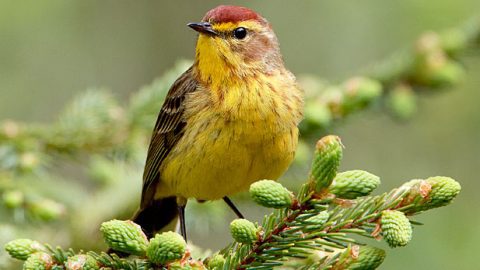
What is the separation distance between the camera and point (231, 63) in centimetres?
423

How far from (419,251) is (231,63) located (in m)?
2.04

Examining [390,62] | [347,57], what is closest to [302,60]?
[347,57]

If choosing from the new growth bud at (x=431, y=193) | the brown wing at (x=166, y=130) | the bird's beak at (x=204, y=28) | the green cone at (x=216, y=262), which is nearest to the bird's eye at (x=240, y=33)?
the bird's beak at (x=204, y=28)

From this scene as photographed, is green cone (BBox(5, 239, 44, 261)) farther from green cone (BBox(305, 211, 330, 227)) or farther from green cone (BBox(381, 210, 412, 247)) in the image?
green cone (BBox(381, 210, 412, 247))

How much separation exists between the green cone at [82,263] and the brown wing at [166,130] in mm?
1680

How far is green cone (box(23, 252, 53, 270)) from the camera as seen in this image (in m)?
2.60

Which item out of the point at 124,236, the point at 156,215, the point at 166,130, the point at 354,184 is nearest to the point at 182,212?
the point at 156,215

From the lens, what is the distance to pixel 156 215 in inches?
185

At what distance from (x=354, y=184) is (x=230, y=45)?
1967 mm

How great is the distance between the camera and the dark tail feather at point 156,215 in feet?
15.0

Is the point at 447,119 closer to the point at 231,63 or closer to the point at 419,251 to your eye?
the point at 419,251

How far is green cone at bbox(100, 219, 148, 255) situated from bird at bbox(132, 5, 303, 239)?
1.37 m

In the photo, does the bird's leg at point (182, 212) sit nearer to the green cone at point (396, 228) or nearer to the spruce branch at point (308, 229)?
the spruce branch at point (308, 229)

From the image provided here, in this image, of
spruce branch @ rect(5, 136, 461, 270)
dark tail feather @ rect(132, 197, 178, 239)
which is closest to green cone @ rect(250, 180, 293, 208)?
spruce branch @ rect(5, 136, 461, 270)
